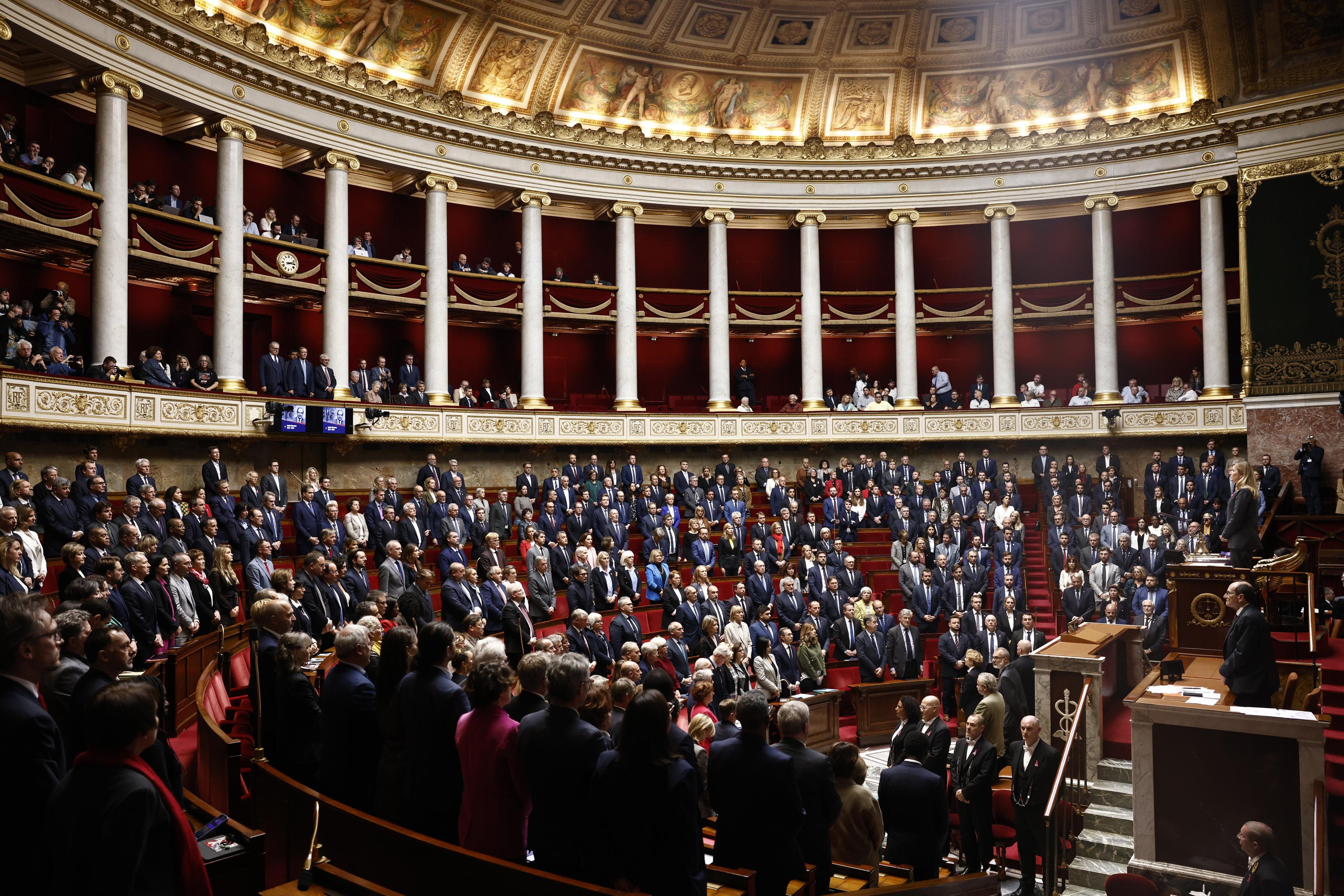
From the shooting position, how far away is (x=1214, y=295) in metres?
21.0

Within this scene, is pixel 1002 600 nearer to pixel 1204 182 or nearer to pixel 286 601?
pixel 286 601

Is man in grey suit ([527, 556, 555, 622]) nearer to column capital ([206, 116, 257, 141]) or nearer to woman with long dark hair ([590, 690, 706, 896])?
woman with long dark hair ([590, 690, 706, 896])

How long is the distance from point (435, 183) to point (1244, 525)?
16.3 m

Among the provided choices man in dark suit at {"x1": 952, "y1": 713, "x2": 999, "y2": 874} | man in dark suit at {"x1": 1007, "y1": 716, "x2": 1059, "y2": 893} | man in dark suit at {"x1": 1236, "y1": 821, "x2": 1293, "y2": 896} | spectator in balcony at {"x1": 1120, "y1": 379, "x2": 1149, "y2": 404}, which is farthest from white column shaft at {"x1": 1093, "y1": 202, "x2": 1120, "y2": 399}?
man in dark suit at {"x1": 1236, "y1": 821, "x2": 1293, "y2": 896}

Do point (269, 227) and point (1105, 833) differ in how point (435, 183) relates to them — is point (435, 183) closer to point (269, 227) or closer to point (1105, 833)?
point (269, 227)

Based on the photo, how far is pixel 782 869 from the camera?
4.02m

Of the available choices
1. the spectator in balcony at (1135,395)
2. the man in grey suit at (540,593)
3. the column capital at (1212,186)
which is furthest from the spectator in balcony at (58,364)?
the column capital at (1212,186)

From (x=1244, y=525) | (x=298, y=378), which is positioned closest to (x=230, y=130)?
(x=298, y=378)

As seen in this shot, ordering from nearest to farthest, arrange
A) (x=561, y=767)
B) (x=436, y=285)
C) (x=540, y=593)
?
(x=561, y=767)
(x=540, y=593)
(x=436, y=285)

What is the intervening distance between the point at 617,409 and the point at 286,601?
619 inches

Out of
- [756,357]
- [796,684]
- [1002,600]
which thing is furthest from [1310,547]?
[756,357]

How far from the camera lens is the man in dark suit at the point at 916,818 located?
5.80 m

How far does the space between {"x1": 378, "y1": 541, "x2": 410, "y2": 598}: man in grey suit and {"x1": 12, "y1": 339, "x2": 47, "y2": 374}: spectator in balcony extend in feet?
19.6

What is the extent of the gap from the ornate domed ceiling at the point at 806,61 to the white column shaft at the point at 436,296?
2.40 metres
